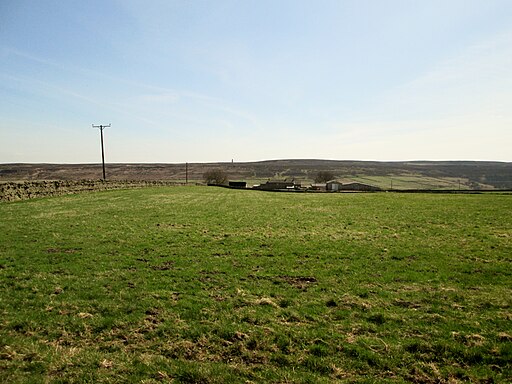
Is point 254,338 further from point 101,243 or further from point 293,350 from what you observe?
point 101,243

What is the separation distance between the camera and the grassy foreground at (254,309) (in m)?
6.04

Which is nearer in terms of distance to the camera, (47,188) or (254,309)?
(254,309)

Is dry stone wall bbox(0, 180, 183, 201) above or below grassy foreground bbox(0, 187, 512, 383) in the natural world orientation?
above

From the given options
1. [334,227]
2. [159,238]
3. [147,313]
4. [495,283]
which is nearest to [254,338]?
[147,313]

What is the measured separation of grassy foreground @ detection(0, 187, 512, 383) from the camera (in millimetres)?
6039

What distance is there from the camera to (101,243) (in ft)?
55.0

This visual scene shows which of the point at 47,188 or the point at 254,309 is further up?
the point at 47,188

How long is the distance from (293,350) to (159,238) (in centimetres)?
1330

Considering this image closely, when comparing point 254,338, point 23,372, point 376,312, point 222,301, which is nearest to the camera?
point 23,372

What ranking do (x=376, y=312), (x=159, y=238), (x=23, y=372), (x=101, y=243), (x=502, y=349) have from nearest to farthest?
(x=23, y=372)
(x=502, y=349)
(x=376, y=312)
(x=101, y=243)
(x=159, y=238)

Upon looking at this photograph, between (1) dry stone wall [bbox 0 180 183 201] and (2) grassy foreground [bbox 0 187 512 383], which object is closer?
(2) grassy foreground [bbox 0 187 512 383]

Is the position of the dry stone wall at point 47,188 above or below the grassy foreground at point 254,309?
above

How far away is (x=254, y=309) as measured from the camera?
8680 millimetres

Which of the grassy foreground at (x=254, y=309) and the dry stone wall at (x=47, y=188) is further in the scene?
the dry stone wall at (x=47, y=188)
